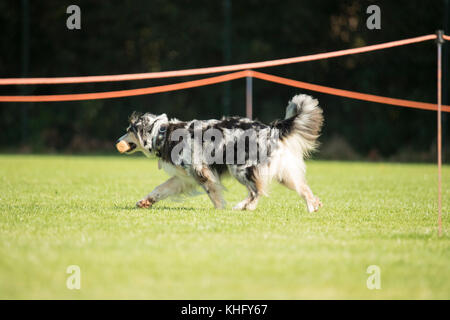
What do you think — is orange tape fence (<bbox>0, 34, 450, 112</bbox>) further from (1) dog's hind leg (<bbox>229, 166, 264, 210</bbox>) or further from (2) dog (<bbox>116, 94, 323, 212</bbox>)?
(1) dog's hind leg (<bbox>229, 166, 264, 210</bbox>)

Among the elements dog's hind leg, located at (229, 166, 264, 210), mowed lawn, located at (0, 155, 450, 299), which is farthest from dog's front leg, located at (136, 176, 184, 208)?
dog's hind leg, located at (229, 166, 264, 210)

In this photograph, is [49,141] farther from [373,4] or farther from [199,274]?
[199,274]

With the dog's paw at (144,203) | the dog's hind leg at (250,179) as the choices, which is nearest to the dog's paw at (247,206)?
the dog's hind leg at (250,179)

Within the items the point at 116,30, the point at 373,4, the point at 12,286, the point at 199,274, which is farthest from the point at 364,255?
the point at 116,30

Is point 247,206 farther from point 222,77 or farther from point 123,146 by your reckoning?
point 222,77

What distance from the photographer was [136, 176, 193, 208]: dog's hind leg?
7.47 meters

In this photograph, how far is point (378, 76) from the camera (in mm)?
23047

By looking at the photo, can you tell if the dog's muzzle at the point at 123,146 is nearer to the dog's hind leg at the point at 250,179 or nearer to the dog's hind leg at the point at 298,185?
the dog's hind leg at the point at 250,179

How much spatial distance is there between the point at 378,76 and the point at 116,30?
11.9 m

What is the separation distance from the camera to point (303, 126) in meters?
7.15

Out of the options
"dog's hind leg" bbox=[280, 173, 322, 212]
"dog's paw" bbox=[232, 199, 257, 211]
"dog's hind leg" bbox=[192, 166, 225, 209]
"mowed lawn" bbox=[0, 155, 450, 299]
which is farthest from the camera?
"dog's paw" bbox=[232, 199, 257, 211]

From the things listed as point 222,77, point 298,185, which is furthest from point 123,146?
point 222,77

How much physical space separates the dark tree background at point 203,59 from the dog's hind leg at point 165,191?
615 inches

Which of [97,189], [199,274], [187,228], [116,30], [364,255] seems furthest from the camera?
[116,30]
